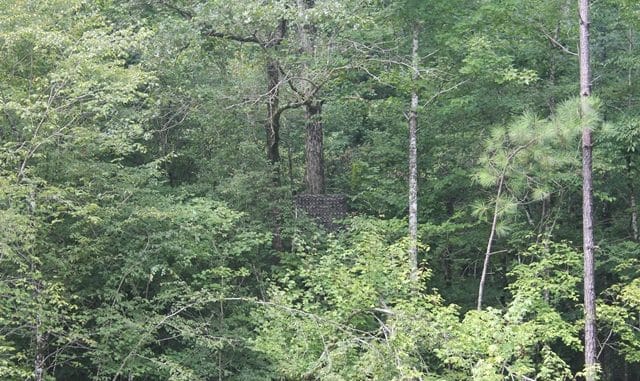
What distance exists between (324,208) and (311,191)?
2.11 ft

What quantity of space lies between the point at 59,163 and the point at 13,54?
161 cm

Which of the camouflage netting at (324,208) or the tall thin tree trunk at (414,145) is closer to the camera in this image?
the tall thin tree trunk at (414,145)

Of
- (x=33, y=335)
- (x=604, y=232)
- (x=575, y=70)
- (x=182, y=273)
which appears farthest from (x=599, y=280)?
(x=33, y=335)

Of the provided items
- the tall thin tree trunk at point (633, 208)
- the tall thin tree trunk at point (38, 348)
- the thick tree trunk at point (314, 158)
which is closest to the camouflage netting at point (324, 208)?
the thick tree trunk at point (314, 158)

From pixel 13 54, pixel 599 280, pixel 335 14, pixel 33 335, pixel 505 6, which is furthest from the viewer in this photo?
pixel 599 280

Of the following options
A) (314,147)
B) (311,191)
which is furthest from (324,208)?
(314,147)

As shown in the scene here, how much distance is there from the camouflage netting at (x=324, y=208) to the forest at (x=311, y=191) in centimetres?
7

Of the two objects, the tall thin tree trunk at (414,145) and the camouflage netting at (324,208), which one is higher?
the tall thin tree trunk at (414,145)

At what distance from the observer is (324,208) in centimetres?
1399

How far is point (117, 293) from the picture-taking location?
1068cm

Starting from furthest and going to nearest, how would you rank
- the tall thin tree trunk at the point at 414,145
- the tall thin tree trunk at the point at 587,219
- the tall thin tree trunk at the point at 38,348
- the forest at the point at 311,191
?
1. the tall thin tree trunk at the point at 414,145
2. the tall thin tree trunk at the point at 587,219
3. the forest at the point at 311,191
4. the tall thin tree trunk at the point at 38,348

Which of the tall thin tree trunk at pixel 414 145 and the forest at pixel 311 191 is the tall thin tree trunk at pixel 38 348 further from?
the tall thin tree trunk at pixel 414 145

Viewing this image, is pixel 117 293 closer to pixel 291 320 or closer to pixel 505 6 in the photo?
pixel 291 320

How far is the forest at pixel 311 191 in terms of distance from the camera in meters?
9.70
